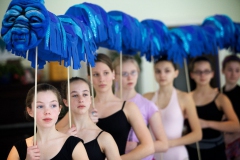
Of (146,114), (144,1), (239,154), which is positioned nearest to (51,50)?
(146,114)

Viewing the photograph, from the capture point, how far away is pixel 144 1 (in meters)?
4.46

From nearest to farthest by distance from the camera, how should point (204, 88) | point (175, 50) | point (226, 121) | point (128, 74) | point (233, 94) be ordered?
point (128, 74) < point (175, 50) < point (226, 121) < point (204, 88) < point (233, 94)

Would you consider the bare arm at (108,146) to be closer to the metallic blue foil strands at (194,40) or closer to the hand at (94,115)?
the hand at (94,115)

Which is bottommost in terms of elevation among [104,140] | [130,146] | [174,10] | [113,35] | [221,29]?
[130,146]

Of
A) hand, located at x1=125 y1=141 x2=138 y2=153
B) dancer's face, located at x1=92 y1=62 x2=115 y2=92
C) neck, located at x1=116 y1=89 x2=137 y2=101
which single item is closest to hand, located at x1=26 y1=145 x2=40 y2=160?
dancer's face, located at x1=92 y1=62 x2=115 y2=92

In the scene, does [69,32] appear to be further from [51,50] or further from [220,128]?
[220,128]

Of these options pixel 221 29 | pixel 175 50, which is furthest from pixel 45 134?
pixel 221 29

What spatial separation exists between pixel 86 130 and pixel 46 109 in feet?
1.04

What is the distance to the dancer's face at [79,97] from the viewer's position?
199cm

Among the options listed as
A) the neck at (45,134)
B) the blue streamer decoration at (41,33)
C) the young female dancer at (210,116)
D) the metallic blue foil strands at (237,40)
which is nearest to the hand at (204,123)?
the young female dancer at (210,116)

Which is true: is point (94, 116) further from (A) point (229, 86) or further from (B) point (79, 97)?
(A) point (229, 86)

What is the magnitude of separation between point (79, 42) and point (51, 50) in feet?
0.78

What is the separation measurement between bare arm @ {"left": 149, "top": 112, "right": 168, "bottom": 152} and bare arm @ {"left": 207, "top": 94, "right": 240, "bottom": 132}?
0.72 m

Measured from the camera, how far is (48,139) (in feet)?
5.80
